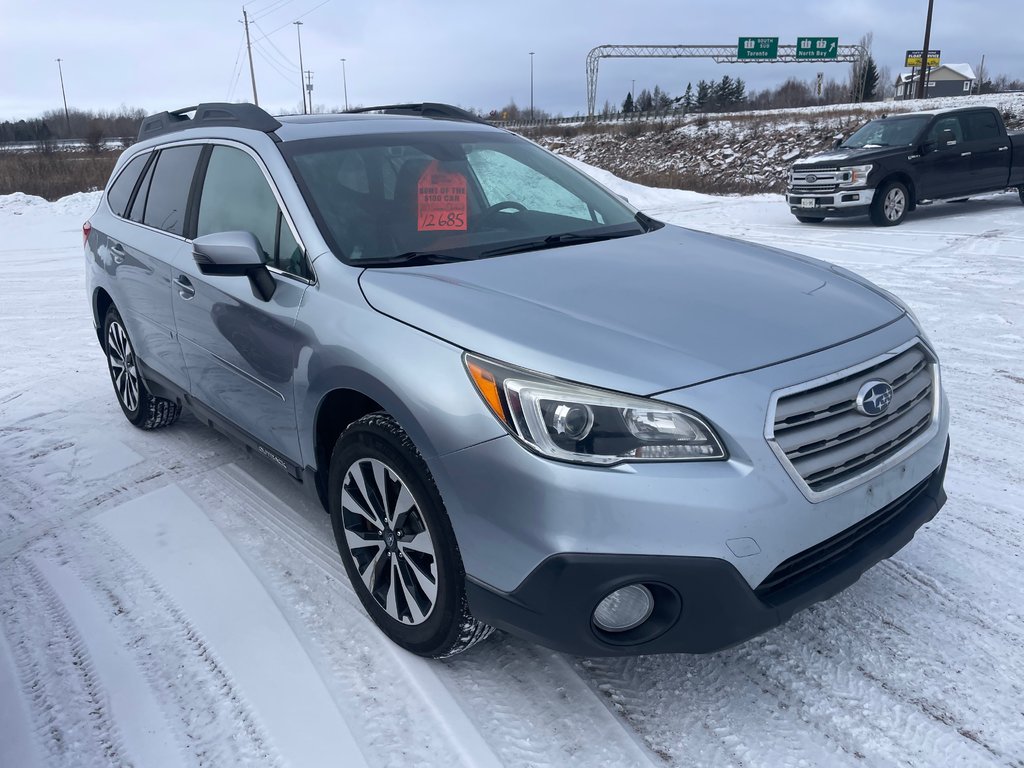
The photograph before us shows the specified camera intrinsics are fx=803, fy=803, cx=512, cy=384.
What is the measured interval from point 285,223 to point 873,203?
11.6 m

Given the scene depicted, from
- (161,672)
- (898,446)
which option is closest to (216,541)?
(161,672)

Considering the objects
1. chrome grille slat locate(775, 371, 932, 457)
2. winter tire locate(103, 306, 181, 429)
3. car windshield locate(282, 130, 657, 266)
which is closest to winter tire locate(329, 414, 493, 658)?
car windshield locate(282, 130, 657, 266)

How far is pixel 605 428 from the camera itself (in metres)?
2.12

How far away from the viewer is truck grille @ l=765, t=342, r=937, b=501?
2168mm

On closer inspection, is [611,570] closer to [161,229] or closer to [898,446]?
[898,446]

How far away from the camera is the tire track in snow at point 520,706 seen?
229cm

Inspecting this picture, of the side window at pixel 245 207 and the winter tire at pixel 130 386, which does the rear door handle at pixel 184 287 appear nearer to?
the side window at pixel 245 207

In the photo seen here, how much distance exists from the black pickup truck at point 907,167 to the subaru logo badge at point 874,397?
11332mm

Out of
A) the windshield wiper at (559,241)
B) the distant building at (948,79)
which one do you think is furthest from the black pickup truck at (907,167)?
the distant building at (948,79)

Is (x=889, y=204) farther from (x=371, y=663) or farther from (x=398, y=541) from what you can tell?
(x=371, y=663)

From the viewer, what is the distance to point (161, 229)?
4203 mm

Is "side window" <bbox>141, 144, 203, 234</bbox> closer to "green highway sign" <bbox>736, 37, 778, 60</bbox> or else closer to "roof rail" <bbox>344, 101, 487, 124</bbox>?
"roof rail" <bbox>344, 101, 487, 124</bbox>

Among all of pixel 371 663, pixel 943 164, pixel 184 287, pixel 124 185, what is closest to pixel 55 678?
pixel 371 663

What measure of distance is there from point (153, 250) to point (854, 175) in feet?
37.1
